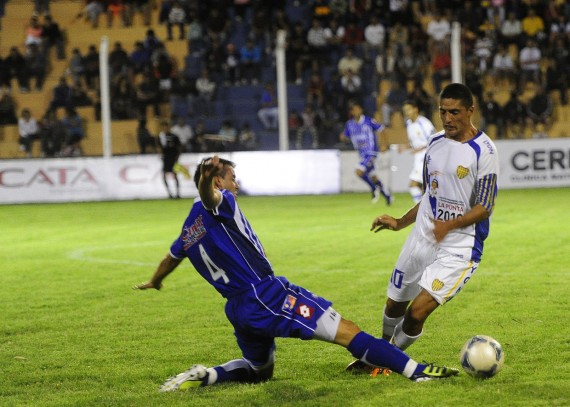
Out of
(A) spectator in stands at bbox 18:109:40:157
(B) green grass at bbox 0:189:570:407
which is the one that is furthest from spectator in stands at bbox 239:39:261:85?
(B) green grass at bbox 0:189:570:407

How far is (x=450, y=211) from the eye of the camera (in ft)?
21.7

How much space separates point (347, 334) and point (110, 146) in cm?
1938

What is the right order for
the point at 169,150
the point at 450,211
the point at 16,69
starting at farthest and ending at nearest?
the point at 16,69 → the point at 169,150 → the point at 450,211

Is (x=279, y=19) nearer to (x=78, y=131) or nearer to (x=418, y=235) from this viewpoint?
(x=78, y=131)

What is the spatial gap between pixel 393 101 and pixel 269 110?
118 inches

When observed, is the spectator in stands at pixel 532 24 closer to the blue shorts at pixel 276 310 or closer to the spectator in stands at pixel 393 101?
the spectator in stands at pixel 393 101

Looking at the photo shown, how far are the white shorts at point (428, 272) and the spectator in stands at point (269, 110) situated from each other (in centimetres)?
1919

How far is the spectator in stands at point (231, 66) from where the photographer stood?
27797 mm

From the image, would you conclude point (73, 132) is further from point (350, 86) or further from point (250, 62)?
point (350, 86)

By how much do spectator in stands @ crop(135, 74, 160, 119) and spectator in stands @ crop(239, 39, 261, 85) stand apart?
226 centimetres

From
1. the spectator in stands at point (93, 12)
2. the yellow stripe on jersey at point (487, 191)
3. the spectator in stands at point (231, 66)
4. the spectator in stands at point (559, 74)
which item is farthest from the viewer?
the spectator in stands at point (93, 12)

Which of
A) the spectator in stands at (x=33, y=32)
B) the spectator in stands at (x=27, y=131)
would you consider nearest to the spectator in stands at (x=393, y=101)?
the spectator in stands at (x=27, y=131)

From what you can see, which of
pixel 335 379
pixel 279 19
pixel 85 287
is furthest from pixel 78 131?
pixel 335 379

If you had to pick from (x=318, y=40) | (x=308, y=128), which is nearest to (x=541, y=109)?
(x=308, y=128)
